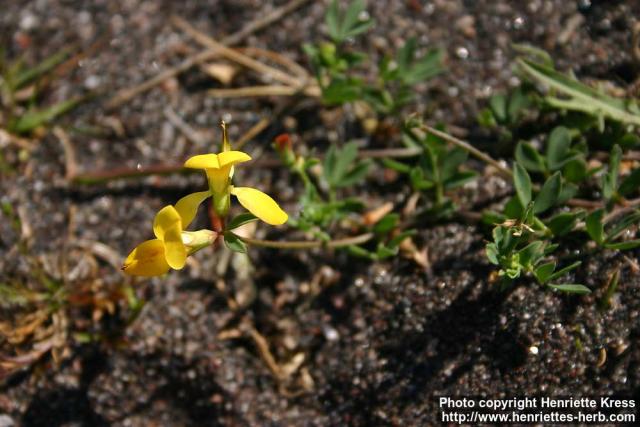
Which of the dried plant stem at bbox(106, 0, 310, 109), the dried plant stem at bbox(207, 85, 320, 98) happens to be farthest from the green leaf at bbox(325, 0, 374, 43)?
the dried plant stem at bbox(106, 0, 310, 109)

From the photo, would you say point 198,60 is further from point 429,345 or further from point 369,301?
point 429,345

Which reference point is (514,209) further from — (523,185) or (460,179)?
(460,179)

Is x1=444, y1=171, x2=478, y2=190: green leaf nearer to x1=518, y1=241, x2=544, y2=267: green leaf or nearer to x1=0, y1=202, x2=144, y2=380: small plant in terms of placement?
x1=518, y1=241, x2=544, y2=267: green leaf

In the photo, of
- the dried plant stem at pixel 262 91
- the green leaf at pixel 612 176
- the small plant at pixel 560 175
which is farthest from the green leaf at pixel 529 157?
the dried plant stem at pixel 262 91

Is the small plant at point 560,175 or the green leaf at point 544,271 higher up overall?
the small plant at point 560,175

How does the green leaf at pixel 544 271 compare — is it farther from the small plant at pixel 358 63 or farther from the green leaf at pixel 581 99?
the small plant at pixel 358 63

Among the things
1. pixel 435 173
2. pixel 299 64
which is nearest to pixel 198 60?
pixel 299 64
